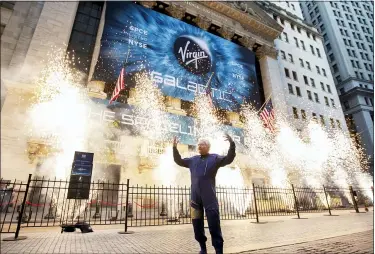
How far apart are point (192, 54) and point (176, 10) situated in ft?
24.1

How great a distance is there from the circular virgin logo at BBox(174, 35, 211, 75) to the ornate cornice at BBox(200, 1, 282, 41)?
343 inches

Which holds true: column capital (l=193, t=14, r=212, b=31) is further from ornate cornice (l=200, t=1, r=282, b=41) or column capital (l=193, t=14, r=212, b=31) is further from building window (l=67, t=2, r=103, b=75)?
building window (l=67, t=2, r=103, b=75)

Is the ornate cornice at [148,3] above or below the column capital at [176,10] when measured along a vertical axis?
below

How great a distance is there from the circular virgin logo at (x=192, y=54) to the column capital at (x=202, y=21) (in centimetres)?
515

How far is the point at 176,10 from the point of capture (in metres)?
26.4

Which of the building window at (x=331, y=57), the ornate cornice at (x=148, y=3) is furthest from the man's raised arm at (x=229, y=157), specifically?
the building window at (x=331, y=57)

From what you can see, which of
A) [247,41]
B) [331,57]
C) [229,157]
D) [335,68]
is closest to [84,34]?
[247,41]

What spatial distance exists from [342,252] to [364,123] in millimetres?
53395

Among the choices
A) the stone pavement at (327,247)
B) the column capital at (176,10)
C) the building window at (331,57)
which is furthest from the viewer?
the building window at (331,57)

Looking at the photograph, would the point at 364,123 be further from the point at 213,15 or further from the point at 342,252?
the point at 342,252

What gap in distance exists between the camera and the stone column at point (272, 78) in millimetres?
28531

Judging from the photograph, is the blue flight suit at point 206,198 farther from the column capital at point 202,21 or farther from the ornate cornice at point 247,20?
the ornate cornice at point 247,20

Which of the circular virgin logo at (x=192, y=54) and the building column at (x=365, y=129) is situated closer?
the circular virgin logo at (x=192, y=54)

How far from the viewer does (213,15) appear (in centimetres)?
2956
